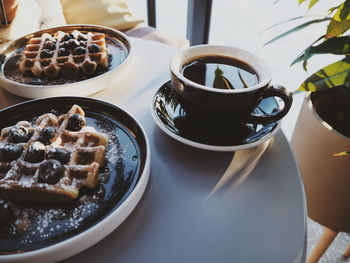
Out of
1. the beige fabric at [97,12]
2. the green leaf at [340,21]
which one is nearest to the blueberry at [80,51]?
the green leaf at [340,21]

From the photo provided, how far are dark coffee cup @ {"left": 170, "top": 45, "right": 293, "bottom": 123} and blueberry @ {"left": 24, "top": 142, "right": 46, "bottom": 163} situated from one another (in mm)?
327

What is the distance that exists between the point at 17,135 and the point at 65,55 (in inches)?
17.2

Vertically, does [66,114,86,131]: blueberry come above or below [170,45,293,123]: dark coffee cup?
below

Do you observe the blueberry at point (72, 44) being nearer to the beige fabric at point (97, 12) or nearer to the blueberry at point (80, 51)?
the blueberry at point (80, 51)

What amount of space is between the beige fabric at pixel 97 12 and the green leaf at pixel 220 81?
1.24m

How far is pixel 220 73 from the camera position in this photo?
2.56 feet

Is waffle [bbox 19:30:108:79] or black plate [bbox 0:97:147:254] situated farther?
waffle [bbox 19:30:108:79]

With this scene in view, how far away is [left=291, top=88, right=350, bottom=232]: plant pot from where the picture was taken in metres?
0.94

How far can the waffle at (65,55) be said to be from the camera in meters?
0.95

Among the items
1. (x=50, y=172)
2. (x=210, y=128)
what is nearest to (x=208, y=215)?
(x=210, y=128)

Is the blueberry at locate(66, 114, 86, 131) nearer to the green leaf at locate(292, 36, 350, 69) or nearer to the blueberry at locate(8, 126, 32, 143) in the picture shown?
the blueberry at locate(8, 126, 32, 143)

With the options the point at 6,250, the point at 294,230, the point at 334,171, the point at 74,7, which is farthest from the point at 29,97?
the point at 74,7

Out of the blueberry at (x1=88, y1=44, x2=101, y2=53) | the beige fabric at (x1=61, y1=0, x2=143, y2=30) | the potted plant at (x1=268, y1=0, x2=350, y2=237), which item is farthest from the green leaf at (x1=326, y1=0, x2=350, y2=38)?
the beige fabric at (x1=61, y1=0, x2=143, y2=30)

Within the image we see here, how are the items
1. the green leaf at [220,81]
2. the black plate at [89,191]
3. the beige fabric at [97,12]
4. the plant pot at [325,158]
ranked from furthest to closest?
the beige fabric at [97,12], the plant pot at [325,158], the green leaf at [220,81], the black plate at [89,191]
